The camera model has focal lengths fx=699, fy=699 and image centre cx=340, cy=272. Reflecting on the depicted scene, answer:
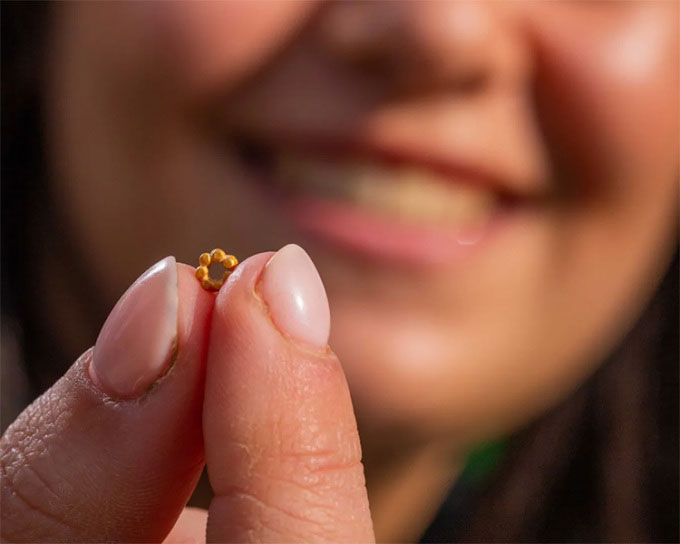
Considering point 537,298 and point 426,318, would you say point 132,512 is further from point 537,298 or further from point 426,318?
point 537,298

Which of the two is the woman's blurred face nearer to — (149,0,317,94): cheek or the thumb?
(149,0,317,94): cheek

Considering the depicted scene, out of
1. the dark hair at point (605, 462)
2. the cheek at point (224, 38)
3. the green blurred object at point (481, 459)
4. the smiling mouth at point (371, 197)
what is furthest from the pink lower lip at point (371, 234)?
the green blurred object at point (481, 459)

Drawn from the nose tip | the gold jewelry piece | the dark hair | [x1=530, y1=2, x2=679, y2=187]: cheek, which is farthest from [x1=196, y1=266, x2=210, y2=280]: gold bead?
the dark hair

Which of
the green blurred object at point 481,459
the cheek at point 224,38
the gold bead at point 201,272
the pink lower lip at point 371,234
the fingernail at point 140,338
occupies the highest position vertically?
the cheek at point 224,38

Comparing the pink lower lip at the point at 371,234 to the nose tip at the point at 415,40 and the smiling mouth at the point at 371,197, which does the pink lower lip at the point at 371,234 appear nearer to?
the smiling mouth at the point at 371,197

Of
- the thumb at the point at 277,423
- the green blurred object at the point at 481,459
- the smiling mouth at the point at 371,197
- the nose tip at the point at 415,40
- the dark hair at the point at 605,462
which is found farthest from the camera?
the green blurred object at the point at 481,459

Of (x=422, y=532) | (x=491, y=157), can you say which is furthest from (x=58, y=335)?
(x=422, y=532)
